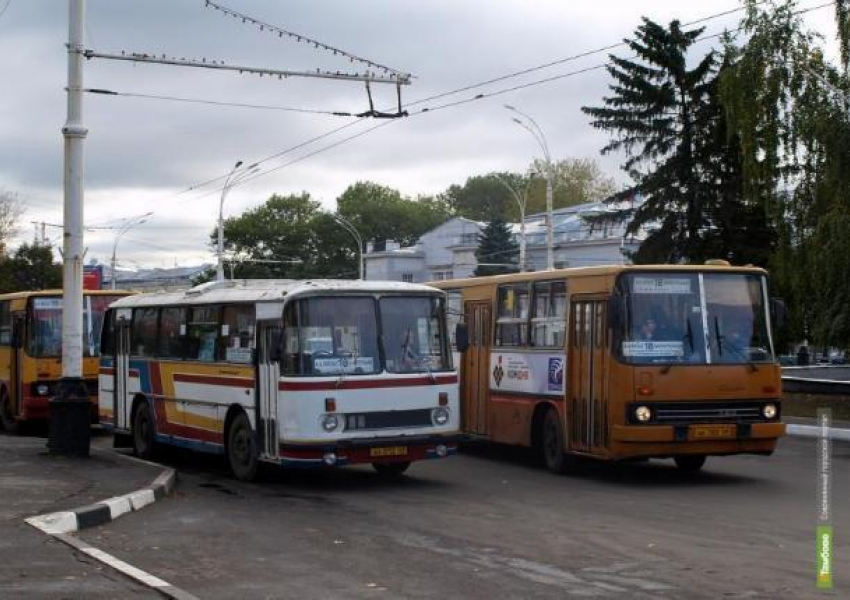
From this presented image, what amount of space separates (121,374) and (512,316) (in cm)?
650

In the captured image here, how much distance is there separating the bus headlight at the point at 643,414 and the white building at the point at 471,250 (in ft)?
199

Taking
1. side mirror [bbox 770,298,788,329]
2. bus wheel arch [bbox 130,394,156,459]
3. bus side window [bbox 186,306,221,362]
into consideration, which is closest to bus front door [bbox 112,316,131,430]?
bus wheel arch [bbox 130,394,156,459]

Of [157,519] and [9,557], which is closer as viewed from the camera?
[9,557]

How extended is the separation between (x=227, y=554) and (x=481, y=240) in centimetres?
7131

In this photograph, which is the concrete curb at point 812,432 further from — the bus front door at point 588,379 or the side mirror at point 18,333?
the side mirror at point 18,333

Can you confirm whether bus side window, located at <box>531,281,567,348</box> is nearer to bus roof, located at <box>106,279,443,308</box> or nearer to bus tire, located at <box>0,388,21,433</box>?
bus roof, located at <box>106,279,443,308</box>

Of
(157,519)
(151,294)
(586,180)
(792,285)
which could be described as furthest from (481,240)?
(157,519)

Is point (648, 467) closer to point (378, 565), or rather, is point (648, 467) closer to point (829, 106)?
point (378, 565)

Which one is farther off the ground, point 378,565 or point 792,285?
point 792,285

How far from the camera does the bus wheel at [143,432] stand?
19719 millimetres

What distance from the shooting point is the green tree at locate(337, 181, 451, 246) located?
116375 millimetres

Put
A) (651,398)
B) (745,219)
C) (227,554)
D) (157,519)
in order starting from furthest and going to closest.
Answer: (745,219) → (651,398) → (157,519) → (227,554)

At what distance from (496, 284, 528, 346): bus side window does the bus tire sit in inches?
472

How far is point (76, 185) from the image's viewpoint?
59.0 feet
